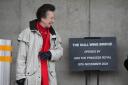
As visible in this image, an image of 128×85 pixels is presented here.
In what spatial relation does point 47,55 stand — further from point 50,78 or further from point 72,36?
point 72,36

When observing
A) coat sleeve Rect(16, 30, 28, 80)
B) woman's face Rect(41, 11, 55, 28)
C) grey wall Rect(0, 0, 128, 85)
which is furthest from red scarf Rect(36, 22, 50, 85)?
grey wall Rect(0, 0, 128, 85)

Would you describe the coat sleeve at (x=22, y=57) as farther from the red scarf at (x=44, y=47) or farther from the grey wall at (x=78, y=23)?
the grey wall at (x=78, y=23)

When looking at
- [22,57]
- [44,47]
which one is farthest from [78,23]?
[22,57]

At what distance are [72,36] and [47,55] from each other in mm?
2509

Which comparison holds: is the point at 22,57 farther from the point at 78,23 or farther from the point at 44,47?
the point at 78,23

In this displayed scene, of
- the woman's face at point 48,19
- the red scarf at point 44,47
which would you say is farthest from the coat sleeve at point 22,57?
the woman's face at point 48,19

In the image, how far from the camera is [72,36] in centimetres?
952

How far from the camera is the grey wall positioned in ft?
30.9

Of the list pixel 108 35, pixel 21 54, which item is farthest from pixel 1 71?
pixel 108 35

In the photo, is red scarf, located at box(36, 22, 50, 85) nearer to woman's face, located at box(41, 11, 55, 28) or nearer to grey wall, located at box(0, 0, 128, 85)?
woman's face, located at box(41, 11, 55, 28)

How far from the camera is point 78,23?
375 inches

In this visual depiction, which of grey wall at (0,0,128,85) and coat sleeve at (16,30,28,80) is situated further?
grey wall at (0,0,128,85)

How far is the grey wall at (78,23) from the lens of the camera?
9430 millimetres

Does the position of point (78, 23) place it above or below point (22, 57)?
above
